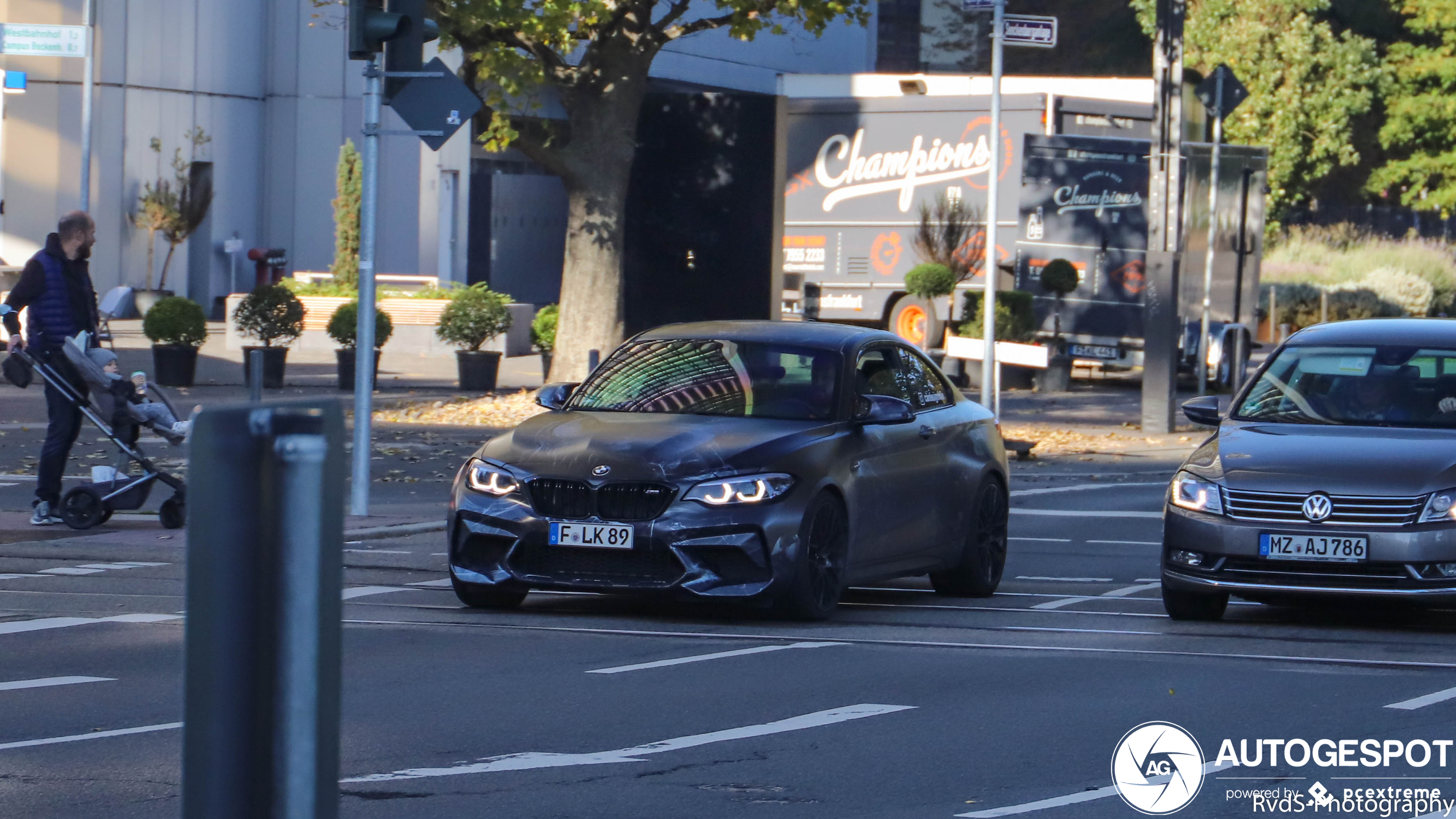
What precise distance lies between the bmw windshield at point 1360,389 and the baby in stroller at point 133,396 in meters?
6.50

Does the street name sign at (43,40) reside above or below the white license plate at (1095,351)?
above

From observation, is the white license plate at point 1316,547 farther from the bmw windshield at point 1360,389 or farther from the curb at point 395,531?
the curb at point 395,531

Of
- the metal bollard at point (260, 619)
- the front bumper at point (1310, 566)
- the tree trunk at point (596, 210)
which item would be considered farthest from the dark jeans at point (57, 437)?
the metal bollard at point (260, 619)

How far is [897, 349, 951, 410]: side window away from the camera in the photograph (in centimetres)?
1141

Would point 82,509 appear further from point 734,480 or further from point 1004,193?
point 1004,193

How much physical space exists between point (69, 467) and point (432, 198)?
21.9m

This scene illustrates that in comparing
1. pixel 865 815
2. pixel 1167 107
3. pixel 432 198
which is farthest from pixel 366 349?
pixel 432 198

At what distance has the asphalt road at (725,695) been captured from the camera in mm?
6066

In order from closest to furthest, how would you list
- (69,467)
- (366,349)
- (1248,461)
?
(1248,461), (366,349), (69,467)

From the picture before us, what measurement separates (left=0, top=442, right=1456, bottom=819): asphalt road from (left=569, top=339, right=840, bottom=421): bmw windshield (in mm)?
1049

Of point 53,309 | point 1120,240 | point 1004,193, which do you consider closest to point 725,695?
point 53,309

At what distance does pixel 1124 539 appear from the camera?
47.3ft

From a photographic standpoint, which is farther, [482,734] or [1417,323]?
[1417,323]

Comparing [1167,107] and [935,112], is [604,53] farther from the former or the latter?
[935,112]
